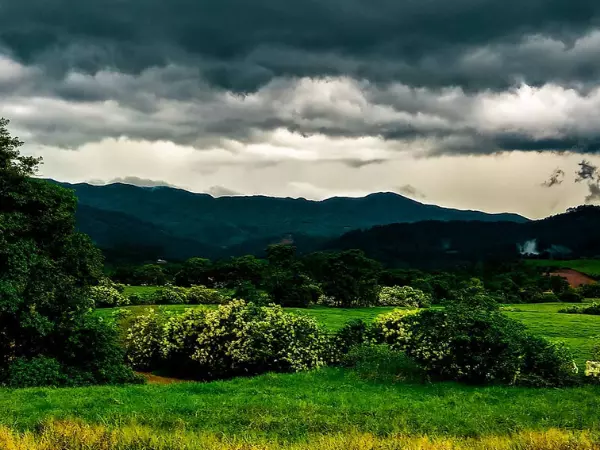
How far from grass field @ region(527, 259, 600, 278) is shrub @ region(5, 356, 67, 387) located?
118 m

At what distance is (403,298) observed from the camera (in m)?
62.4

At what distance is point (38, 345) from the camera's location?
76.5 ft

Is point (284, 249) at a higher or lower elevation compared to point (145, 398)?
higher

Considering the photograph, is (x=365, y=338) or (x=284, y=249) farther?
(x=284, y=249)

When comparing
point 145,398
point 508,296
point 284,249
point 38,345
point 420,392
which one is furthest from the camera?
point 508,296

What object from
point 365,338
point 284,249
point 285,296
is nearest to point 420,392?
point 365,338

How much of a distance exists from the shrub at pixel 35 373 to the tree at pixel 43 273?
187 mm

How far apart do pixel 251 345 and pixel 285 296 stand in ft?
100

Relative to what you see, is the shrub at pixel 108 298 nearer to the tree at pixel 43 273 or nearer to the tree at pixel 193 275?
the tree at pixel 43 273

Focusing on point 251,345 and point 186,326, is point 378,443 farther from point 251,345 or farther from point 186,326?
point 186,326

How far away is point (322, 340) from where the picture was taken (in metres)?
25.6

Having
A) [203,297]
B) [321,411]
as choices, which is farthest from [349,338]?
[203,297]

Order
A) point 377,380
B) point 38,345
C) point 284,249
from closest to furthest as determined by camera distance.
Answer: point 377,380 → point 38,345 → point 284,249

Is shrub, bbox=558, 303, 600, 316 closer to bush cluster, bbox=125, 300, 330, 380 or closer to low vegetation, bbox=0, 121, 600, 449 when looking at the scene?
low vegetation, bbox=0, 121, 600, 449
